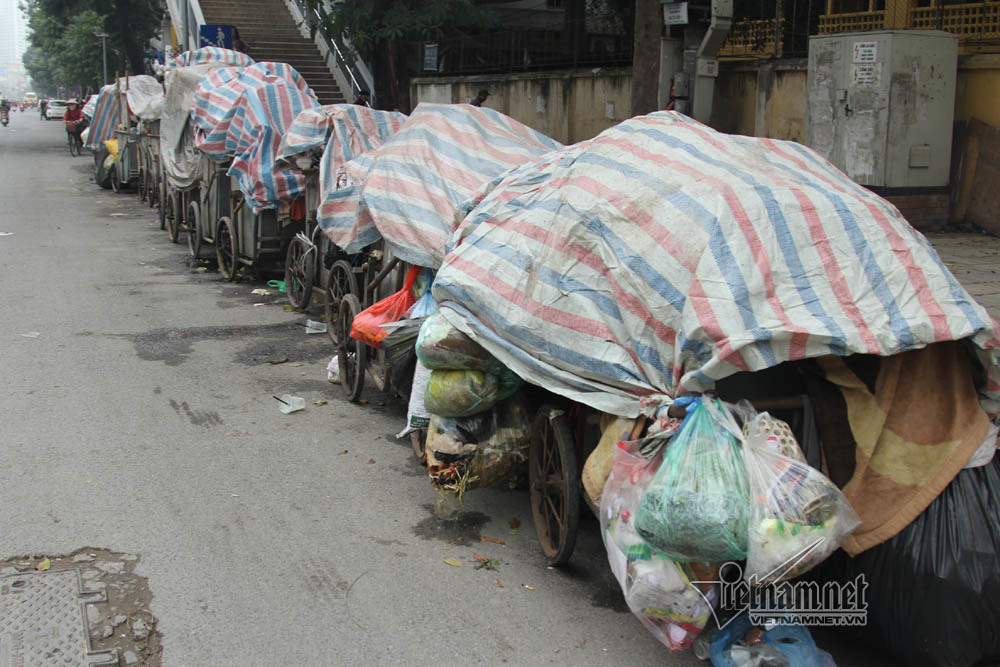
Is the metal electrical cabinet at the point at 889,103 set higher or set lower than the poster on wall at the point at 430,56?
lower

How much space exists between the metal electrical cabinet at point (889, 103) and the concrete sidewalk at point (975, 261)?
729 mm

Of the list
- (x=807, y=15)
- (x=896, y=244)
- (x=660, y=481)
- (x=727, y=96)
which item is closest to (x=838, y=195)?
(x=896, y=244)

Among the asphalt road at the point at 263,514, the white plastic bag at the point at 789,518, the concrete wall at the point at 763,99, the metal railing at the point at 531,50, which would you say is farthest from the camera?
the metal railing at the point at 531,50

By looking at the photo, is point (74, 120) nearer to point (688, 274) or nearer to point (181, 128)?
point (181, 128)

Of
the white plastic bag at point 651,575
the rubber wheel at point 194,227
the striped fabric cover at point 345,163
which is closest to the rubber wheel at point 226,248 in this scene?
the rubber wheel at point 194,227

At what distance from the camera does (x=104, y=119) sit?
67.9ft

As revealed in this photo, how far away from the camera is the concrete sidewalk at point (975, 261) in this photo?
27.1 ft

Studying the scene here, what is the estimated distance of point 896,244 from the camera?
3.32 m

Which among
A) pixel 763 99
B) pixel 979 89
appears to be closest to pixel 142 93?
pixel 763 99

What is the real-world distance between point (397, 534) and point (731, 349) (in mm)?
2066

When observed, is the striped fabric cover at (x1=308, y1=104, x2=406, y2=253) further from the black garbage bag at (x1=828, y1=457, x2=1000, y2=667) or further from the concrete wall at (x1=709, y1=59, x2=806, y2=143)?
the concrete wall at (x1=709, y1=59, x2=806, y2=143)

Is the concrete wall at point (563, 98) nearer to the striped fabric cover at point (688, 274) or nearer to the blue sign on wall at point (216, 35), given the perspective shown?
the blue sign on wall at point (216, 35)

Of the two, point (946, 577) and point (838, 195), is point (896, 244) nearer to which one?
point (838, 195)

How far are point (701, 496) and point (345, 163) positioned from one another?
4857 mm
